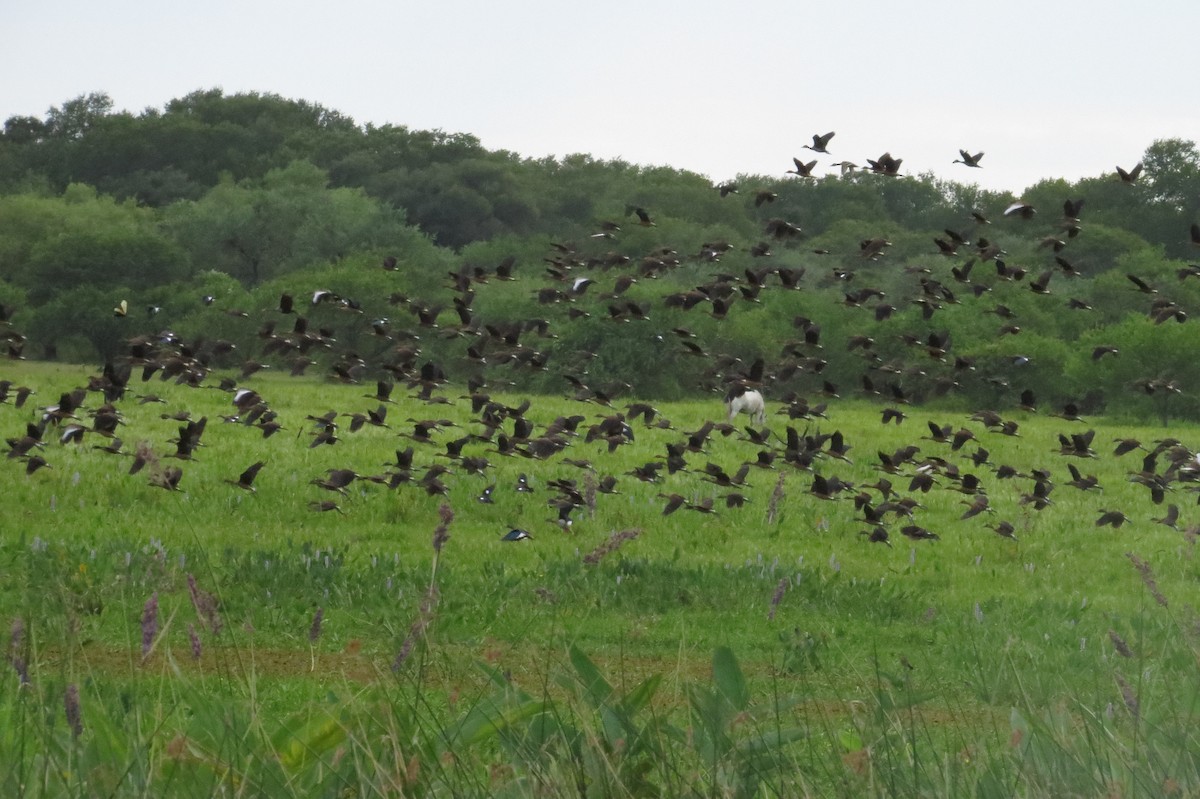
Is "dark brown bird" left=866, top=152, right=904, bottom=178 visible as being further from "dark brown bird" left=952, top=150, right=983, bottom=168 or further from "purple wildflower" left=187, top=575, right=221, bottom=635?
"purple wildflower" left=187, top=575, right=221, bottom=635

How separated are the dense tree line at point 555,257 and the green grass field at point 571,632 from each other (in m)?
1.91

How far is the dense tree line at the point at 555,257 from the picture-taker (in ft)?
111

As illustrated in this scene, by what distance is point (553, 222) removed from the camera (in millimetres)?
67688

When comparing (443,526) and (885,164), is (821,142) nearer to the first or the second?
(885,164)

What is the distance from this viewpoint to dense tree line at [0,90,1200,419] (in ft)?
111

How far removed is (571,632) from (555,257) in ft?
27.9

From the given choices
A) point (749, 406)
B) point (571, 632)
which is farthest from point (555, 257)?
point (749, 406)

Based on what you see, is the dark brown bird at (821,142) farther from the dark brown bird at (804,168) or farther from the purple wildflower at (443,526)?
the purple wildflower at (443,526)

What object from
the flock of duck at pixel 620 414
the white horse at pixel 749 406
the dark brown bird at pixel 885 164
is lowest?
the white horse at pixel 749 406

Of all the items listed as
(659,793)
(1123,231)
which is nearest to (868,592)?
(659,793)

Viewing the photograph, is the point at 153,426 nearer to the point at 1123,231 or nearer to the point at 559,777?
the point at 559,777

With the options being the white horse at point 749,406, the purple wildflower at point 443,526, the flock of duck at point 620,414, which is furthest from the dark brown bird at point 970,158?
the white horse at point 749,406

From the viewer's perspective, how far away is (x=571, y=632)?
9273mm

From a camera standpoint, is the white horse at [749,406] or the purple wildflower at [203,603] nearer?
the purple wildflower at [203,603]
